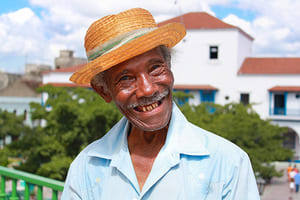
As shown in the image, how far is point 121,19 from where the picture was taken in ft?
4.89

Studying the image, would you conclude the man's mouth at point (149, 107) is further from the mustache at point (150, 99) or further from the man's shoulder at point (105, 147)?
the man's shoulder at point (105, 147)

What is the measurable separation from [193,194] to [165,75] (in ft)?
1.61

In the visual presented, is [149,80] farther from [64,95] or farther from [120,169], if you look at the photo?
[64,95]

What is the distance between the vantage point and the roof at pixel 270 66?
901 inches

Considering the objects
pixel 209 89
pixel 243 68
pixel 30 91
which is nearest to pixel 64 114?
pixel 209 89

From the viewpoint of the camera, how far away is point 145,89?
144 centimetres

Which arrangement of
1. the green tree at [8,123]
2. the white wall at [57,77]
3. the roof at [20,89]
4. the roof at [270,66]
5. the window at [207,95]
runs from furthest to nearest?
1. the roof at [20,89]
2. the white wall at [57,77]
3. the window at [207,95]
4. the roof at [270,66]
5. the green tree at [8,123]

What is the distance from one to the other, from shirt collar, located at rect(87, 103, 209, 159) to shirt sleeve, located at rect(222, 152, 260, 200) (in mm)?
145

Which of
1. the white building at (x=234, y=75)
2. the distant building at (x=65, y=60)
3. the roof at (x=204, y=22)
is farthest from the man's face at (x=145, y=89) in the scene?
the distant building at (x=65, y=60)

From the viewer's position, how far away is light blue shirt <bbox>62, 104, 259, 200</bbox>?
1421 millimetres

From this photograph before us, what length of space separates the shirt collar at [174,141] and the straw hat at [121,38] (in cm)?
31

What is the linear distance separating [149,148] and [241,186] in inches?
16.9

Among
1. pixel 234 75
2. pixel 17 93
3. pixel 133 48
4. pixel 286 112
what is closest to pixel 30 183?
pixel 133 48

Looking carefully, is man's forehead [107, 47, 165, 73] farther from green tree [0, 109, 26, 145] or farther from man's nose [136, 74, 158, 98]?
green tree [0, 109, 26, 145]
